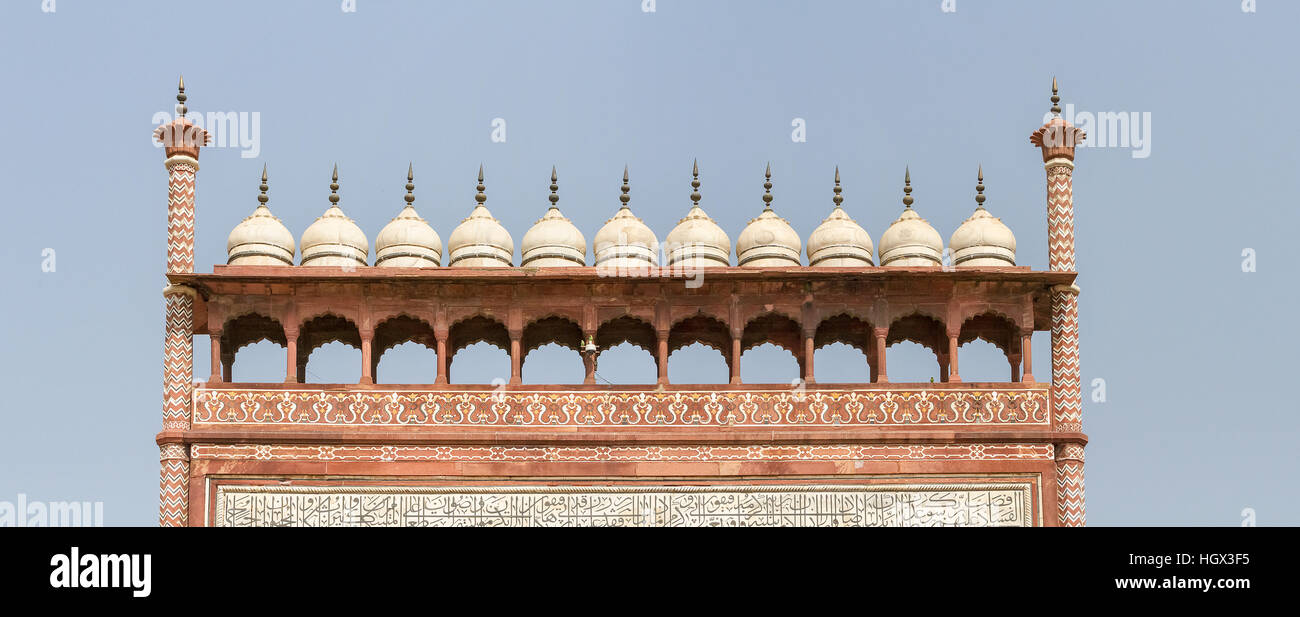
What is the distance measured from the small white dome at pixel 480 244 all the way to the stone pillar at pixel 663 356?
64.5 inches

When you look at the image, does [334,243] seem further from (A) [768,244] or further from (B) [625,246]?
(A) [768,244]

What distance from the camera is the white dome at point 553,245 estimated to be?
20578 millimetres

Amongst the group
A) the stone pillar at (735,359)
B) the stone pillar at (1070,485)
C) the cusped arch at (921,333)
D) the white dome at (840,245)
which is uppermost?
the white dome at (840,245)

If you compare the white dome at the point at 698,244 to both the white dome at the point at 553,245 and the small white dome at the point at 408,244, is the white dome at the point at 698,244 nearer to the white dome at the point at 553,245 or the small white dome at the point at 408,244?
the white dome at the point at 553,245

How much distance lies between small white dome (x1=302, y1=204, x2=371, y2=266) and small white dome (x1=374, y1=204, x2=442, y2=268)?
0.20m

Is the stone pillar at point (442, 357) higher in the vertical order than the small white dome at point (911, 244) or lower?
lower

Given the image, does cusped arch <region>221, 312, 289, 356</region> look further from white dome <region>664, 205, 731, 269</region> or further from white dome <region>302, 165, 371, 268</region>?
white dome <region>664, 205, 731, 269</region>

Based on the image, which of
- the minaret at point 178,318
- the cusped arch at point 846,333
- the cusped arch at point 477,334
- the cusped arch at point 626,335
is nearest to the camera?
the minaret at point 178,318

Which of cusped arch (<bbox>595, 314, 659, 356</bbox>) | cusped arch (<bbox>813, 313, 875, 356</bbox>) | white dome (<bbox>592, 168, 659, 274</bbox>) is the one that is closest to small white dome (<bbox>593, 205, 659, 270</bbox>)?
white dome (<bbox>592, 168, 659, 274</bbox>)

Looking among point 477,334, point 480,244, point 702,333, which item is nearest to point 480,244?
point 480,244

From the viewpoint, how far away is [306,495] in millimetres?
19516

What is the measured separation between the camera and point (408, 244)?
20.6 metres

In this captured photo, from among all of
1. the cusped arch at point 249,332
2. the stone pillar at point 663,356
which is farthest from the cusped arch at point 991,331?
the cusped arch at point 249,332

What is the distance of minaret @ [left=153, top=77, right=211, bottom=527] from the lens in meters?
19.5
